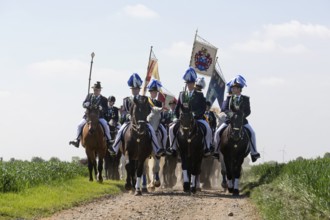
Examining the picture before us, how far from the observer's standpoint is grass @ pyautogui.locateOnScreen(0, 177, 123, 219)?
13493 mm

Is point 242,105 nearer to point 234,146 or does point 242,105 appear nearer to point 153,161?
point 234,146

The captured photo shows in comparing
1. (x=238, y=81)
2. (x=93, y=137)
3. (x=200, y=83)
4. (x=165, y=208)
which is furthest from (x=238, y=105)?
(x=93, y=137)

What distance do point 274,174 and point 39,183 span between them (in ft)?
26.2

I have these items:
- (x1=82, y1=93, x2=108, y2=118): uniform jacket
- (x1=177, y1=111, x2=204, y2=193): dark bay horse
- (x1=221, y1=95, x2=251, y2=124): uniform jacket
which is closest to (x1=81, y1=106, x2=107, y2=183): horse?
(x1=82, y1=93, x2=108, y2=118): uniform jacket

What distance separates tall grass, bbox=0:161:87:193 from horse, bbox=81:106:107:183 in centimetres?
124

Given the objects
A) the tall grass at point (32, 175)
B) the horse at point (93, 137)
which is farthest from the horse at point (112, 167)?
the horse at point (93, 137)

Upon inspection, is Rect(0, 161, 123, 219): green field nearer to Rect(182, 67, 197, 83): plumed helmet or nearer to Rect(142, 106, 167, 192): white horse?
Rect(142, 106, 167, 192): white horse

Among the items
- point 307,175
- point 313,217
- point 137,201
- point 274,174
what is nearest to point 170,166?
point 274,174

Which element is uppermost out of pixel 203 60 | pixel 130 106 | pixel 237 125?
pixel 203 60

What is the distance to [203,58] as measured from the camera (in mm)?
30422

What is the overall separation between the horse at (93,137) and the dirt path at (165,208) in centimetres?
406

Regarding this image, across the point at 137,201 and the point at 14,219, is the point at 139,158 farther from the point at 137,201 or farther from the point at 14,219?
the point at 14,219

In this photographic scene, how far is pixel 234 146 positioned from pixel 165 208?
16.7 feet

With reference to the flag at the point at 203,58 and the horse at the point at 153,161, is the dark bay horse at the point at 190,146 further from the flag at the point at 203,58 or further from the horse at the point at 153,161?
the flag at the point at 203,58
